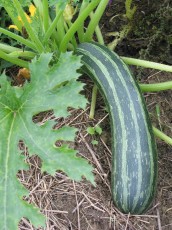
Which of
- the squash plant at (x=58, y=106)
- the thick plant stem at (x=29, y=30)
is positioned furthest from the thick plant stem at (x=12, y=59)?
the thick plant stem at (x=29, y=30)

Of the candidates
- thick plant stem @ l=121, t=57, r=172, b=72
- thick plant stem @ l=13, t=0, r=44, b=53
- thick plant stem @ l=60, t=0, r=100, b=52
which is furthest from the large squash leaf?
thick plant stem @ l=121, t=57, r=172, b=72

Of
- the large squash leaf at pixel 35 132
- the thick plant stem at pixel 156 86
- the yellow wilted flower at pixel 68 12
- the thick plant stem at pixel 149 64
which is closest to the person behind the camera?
the large squash leaf at pixel 35 132

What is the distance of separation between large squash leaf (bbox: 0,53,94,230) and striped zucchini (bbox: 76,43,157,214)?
375 millimetres

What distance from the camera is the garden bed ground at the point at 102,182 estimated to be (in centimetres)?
265

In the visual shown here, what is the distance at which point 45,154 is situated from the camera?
7.35 ft

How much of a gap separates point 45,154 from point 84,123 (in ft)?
2.32

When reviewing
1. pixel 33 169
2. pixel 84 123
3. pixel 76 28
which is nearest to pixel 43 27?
pixel 76 28

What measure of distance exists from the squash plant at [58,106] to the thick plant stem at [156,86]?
Answer: 12mm

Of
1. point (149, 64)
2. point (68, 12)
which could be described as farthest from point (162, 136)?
point (68, 12)

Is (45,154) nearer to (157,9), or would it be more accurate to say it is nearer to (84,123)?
(84,123)

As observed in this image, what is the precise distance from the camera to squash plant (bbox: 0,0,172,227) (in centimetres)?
222

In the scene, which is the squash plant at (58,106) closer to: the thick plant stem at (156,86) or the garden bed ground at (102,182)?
the thick plant stem at (156,86)

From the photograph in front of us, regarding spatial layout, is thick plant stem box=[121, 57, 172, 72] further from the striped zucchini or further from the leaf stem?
the leaf stem

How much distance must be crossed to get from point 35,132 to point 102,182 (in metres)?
0.63
